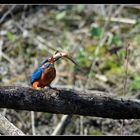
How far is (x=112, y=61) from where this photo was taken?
407cm

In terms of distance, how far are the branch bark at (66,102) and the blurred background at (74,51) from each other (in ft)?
4.06

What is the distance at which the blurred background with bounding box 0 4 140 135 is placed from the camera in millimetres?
3434

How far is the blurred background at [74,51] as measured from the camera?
3.43m

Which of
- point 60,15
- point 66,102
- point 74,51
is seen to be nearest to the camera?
point 66,102

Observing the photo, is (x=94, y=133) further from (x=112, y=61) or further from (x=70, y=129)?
(x=112, y=61)

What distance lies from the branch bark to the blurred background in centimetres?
124

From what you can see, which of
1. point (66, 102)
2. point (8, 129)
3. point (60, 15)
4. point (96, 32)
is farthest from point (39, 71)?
point (60, 15)

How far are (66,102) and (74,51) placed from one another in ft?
7.09

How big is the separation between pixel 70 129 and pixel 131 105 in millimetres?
1349

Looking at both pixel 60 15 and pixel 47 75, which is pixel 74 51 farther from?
pixel 47 75

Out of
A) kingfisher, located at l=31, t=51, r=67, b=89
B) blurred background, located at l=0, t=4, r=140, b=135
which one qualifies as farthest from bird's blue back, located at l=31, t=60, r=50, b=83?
blurred background, located at l=0, t=4, r=140, b=135

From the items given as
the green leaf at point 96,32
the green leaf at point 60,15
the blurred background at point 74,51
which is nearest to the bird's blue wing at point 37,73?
the blurred background at point 74,51

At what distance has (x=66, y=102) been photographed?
1.99m

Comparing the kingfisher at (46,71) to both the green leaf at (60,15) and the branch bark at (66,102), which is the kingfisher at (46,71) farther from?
the green leaf at (60,15)
